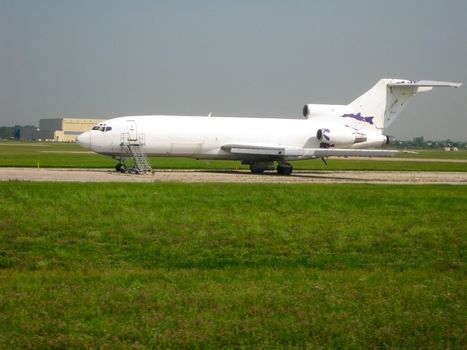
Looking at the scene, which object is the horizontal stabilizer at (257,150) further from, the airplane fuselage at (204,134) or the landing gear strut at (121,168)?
the landing gear strut at (121,168)

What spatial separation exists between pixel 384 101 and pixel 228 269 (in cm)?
3602

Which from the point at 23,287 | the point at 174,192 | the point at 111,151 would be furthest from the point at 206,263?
the point at 111,151

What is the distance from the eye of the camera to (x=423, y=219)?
17.5 m

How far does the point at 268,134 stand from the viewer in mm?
41969

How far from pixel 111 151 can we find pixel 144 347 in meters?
32.4

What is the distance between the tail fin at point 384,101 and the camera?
45281 mm

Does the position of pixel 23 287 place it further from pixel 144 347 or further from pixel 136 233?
pixel 136 233

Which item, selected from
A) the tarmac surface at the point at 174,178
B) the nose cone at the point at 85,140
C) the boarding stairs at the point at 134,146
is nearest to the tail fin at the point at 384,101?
the tarmac surface at the point at 174,178

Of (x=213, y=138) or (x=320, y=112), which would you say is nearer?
(x=213, y=138)

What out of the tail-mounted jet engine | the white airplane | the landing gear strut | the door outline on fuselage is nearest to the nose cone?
the white airplane

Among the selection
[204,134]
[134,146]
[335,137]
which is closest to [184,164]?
[204,134]

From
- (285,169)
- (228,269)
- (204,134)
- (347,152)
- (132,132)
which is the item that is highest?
(204,134)

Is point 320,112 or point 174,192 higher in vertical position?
point 320,112

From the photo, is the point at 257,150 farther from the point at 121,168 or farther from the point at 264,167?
the point at 121,168
